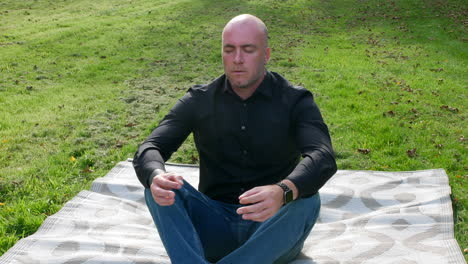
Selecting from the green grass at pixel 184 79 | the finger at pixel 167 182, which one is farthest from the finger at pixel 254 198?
the green grass at pixel 184 79

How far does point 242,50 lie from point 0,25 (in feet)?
63.0

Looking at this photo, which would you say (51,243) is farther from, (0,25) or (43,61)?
(0,25)

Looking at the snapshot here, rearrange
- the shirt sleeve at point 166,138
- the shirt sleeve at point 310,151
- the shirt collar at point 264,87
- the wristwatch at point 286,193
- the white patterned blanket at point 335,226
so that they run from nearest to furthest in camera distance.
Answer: the wristwatch at point 286,193 < the shirt sleeve at point 310,151 < the shirt sleeve at point 166,138 < the shirt collar at point 264,87 < the white patterned blanket at point 335,226

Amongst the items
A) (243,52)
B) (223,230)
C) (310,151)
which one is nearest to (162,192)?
(223,230)

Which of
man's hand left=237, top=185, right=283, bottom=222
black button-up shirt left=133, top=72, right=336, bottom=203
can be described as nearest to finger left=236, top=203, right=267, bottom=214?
man's hand left=237, top=185, right=283, bottom=222

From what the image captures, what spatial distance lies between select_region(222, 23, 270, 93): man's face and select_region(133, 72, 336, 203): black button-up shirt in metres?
0.16

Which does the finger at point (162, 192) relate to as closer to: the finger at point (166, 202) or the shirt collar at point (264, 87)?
the finger at point (166, 202)

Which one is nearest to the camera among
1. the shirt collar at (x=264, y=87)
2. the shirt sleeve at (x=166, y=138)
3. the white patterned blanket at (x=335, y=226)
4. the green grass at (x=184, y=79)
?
the shirt sleeve at (x=166, y=138)

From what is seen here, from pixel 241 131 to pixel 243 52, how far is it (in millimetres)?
764

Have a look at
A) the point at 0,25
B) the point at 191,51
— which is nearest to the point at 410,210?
the point at 191,51

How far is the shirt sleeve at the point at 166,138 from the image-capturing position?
4.25 meters

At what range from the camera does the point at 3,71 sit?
13430mm

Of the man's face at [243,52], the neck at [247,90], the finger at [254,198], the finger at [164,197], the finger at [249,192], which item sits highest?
the man's face at [243,52]

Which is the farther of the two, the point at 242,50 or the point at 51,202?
the point at 51,202
